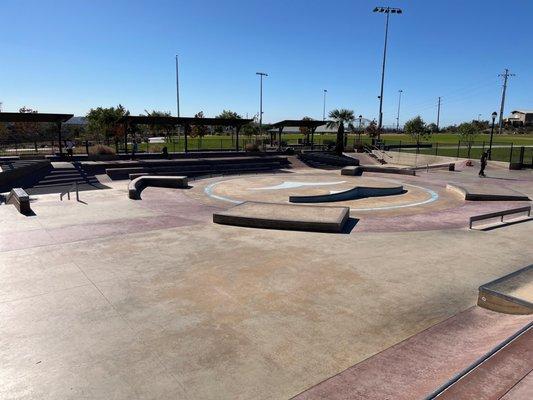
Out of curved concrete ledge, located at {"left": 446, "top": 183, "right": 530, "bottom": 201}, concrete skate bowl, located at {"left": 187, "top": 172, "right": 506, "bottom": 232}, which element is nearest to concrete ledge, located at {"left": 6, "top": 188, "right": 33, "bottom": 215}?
concrete skate bowl, located at {"left": 187, "top": 172, "right": 506, "bottom": 232}

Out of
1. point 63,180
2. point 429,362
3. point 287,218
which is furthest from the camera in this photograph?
point 63,180

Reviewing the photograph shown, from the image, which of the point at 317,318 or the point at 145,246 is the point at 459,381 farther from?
the point at 145,246

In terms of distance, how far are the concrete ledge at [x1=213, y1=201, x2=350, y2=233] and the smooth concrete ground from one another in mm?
450

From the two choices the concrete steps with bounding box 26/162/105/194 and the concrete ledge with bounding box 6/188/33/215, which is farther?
the concrete steps with bounding box 26/162/105/194

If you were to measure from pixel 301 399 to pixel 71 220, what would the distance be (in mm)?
12766

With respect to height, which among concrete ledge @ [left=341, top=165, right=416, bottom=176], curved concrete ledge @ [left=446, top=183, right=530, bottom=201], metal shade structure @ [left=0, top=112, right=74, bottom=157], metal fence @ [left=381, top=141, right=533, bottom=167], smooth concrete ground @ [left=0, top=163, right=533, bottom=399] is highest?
metal shade structure @ [left=0, top=112, right=74, bottom=157]

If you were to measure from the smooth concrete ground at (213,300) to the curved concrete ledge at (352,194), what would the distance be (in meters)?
5.80

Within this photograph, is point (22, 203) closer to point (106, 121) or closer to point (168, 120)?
point (168, 120)

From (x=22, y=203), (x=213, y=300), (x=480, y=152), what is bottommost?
(x=213, y=300)

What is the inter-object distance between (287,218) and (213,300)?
628 centimetres

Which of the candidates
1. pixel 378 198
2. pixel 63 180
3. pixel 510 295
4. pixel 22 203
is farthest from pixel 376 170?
pixel 22 203

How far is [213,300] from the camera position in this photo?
797 centimetres

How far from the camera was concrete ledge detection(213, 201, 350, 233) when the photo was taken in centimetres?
1332

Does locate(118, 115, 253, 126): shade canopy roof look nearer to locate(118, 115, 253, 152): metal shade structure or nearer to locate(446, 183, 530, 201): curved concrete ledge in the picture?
locate(118, 115, 253, 152): metal shade structure
